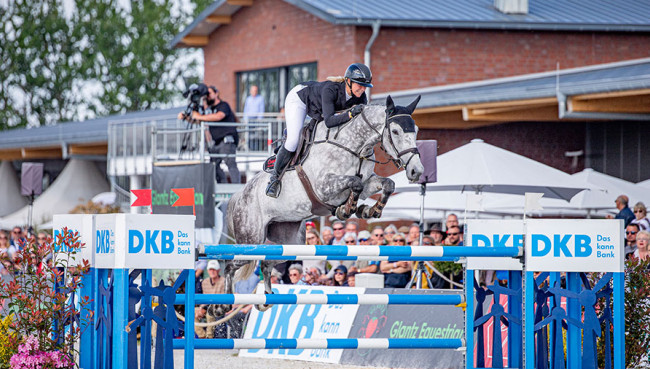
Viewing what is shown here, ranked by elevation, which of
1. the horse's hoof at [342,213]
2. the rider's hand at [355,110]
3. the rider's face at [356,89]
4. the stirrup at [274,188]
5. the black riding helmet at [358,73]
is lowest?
the horse's hoof at [342,213]

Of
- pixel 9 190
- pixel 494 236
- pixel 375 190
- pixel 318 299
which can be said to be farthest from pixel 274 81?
pixel 318 299

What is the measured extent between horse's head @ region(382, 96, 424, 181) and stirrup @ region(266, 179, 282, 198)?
958 mm

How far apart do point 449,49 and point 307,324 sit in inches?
397

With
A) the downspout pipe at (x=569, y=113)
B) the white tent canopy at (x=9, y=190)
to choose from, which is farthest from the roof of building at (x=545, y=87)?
the white tent canopy at (x=9, y=190)

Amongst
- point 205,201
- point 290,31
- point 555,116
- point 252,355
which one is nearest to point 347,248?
point 252,355

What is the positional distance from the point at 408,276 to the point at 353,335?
1.61m

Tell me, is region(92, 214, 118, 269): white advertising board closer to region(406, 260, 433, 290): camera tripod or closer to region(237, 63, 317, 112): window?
region(406, 260, 433, 290): camera tripod

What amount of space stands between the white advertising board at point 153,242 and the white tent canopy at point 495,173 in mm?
6251

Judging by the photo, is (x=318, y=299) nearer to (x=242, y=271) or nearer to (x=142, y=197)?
(x=242, y=271)

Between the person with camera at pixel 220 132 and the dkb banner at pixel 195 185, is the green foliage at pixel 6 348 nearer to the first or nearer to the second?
the dkb banner at pixel 195 185

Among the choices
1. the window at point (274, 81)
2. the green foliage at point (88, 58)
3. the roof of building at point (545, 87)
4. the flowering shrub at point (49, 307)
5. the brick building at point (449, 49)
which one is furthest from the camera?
the green foliage at point (88, 58)

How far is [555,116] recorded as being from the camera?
15469 millimetres

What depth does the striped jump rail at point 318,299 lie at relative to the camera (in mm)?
6430

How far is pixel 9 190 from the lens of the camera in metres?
30.5
